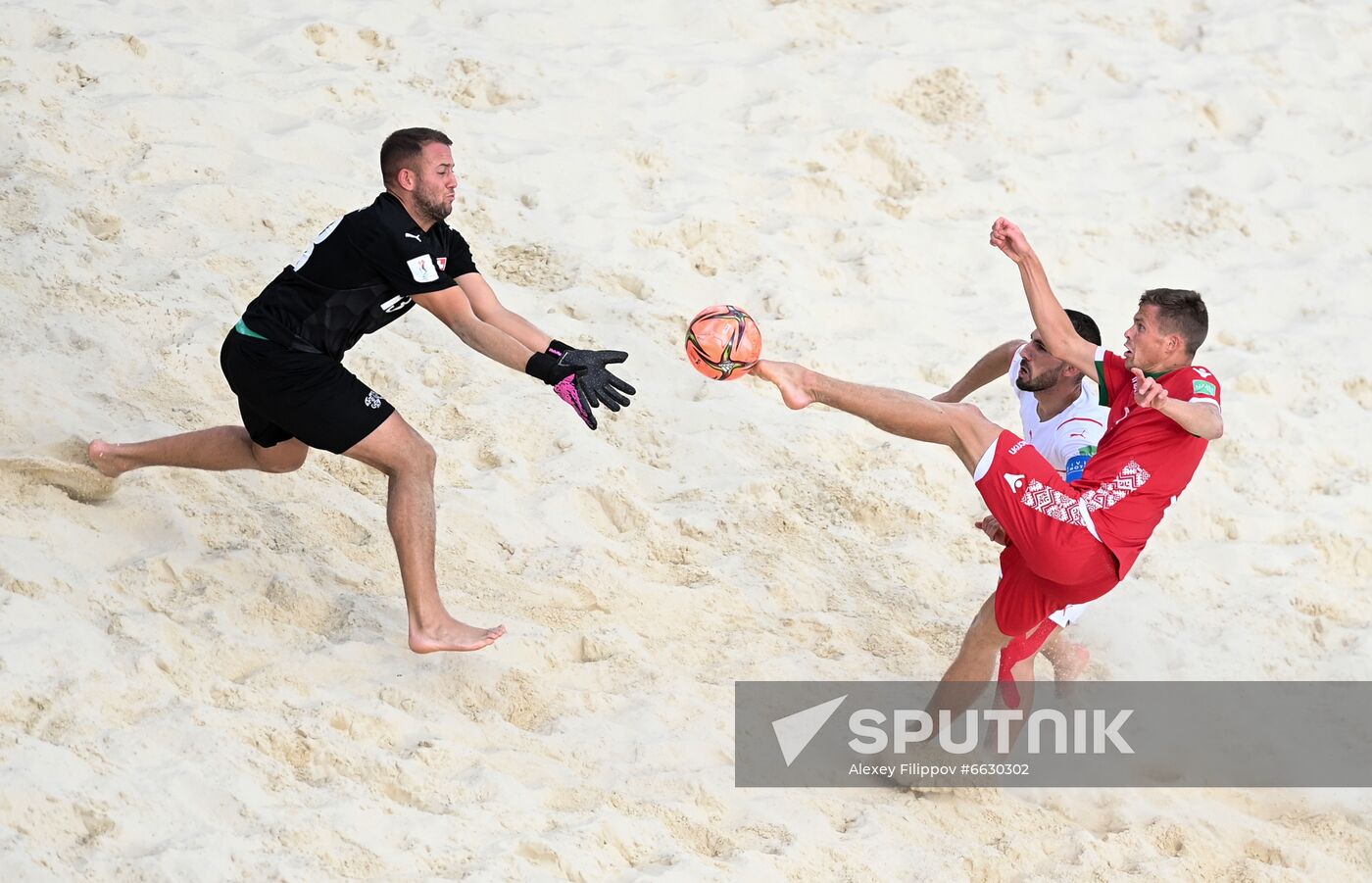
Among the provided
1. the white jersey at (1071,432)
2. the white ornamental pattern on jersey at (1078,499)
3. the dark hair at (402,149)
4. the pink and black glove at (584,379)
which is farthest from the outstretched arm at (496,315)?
the white jersey at (1071,432)

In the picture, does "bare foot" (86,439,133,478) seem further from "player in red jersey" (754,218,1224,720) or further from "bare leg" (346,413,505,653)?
"player in red jersey" (754,218,1224,720)

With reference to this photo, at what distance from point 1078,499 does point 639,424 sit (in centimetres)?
229

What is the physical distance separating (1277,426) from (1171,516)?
0.82m

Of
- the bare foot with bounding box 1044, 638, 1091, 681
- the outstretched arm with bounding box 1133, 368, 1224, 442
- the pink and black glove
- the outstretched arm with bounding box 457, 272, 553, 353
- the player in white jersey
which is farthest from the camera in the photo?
the bare foot with bounding box 1044, 638, 1091, 681

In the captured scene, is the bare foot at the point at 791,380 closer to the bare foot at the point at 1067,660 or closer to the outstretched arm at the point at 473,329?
the outstretched arm at the point at 473,329

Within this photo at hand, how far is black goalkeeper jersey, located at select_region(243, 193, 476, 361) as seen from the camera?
418cm

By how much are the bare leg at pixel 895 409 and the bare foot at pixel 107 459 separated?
220 centimetres

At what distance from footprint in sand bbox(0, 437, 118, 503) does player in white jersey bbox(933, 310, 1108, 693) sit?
9.34 ft

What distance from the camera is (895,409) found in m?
4.05

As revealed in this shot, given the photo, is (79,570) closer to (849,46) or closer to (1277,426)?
(1277,426)

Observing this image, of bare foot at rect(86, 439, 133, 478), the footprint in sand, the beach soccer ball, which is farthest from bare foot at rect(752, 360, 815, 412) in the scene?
the footprint in sand

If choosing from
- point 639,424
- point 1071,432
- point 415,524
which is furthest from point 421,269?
point 1071,432

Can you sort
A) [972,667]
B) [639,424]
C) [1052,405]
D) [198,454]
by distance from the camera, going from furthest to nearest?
[639,424], [1052,405], [198,454], [972,667]

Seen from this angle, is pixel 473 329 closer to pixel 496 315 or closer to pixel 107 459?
pixel 496 315
